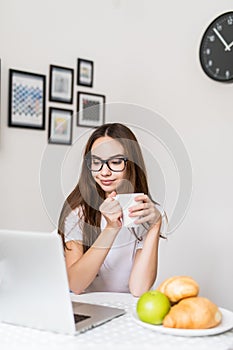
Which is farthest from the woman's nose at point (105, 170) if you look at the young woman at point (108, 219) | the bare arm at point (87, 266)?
the bare arm at point (87, 266)

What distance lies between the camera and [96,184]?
154cm

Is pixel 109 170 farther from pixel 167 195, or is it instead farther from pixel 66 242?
pixel 66 242

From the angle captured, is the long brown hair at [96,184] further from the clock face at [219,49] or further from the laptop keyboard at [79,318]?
the clock face at [219,49]

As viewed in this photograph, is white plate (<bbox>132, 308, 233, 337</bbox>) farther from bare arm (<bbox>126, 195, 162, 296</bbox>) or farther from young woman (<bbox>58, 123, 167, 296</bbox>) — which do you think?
bare arm (<bbox>126, 195, 162, 296</bbox>)

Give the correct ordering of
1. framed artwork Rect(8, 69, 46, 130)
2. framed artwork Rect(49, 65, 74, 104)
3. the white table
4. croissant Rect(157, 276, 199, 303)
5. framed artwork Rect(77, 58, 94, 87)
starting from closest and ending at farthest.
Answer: the white table, croissant Rect(157, 276, 199, 303), framed artwork Rect(8, 69, 46, 130), framed artwork Rect(49, 65, 74, 104), framed artwork Rect(77, 58, 94, 87)

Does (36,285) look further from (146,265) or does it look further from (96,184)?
(146,265)

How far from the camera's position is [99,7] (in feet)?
9.84

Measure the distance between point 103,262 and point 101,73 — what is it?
1.50m

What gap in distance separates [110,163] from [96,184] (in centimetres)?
9

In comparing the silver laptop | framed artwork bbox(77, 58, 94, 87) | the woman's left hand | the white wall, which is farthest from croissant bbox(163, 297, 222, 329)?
framed artwork bbox(77, 58, 94, 87)

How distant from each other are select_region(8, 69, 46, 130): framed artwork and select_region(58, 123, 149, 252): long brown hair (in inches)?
44.3

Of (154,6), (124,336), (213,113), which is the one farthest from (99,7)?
(124,336)

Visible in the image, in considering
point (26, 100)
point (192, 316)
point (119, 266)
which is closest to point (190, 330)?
point (192, 316)

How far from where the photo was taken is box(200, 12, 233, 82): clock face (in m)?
2.68
